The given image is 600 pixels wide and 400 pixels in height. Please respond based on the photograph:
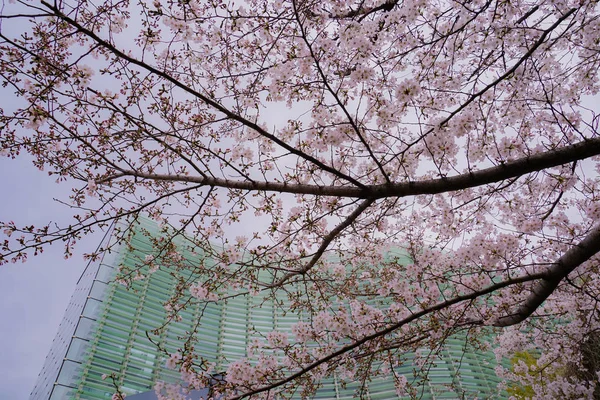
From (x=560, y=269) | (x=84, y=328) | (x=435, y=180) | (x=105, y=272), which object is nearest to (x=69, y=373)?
(x=84, y=328)

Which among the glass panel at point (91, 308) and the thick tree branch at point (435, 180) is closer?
the thick tree branch at point (435, 180)

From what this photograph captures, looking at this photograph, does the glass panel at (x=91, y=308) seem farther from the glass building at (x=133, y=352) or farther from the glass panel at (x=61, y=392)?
the glass panel at (x=61, y=392)

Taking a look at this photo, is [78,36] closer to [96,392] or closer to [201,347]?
[96,392]

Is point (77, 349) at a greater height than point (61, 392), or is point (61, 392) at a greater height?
point (77, 349)

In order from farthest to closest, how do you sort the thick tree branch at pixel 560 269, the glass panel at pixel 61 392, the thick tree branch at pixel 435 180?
1. the glass panel at pixel 61 392
2. the thick tree branch at pixel 560 269
3. the thick tree branch at pixel 435 180

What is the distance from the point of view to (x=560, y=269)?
11.4 ft

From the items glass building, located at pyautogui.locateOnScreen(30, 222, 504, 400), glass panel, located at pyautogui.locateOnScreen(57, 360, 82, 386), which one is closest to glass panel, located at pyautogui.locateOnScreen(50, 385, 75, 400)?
glass building, located at pyautogui.locateOnScreen(30, 222, 504, 400)

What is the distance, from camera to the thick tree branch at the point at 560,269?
10.8 feet

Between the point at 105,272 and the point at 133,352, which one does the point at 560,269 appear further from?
the point at 105,272

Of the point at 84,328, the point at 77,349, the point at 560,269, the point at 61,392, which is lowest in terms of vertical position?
the point at 560,269

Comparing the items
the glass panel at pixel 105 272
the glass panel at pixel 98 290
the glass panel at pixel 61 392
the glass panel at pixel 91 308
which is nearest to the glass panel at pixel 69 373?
the glass panel at pixel 61 392

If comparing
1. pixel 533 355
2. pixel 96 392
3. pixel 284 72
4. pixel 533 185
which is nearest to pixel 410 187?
pixel 284 72

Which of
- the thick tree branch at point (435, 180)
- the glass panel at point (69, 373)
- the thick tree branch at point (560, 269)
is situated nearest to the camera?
the thick tree branch at point (435, 180)

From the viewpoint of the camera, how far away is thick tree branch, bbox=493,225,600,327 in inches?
130
